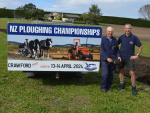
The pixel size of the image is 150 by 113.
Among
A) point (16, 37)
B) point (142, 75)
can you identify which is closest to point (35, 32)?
point (16, 37)

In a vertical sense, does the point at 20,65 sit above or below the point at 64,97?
above

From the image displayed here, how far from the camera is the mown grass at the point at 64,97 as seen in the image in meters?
3.83

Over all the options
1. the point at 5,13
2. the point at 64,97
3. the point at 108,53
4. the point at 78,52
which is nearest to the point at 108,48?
the point at 108,53

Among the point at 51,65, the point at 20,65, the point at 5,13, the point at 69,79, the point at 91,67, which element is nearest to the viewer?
the point at 20,65

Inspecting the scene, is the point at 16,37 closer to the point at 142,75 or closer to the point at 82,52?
the point at 82,52

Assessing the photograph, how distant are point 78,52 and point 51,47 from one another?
0.77 metres

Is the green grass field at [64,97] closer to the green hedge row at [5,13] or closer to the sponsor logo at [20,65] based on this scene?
the sponsor logo at [20,65]

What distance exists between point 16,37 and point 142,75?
520 cm

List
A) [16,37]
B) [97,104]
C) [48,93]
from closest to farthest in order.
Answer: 1. [97,104]
2. [16,37]
3. [48,93]

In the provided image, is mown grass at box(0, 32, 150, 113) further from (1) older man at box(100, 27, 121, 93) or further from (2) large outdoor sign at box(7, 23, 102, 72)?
(2) large outdoor sign at box(7, 23, 102, 72)

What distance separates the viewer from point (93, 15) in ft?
208

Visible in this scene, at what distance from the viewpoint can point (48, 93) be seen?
182 inches

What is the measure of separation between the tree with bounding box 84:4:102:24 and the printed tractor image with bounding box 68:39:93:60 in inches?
2351

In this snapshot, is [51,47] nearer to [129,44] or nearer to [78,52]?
[78,52]
